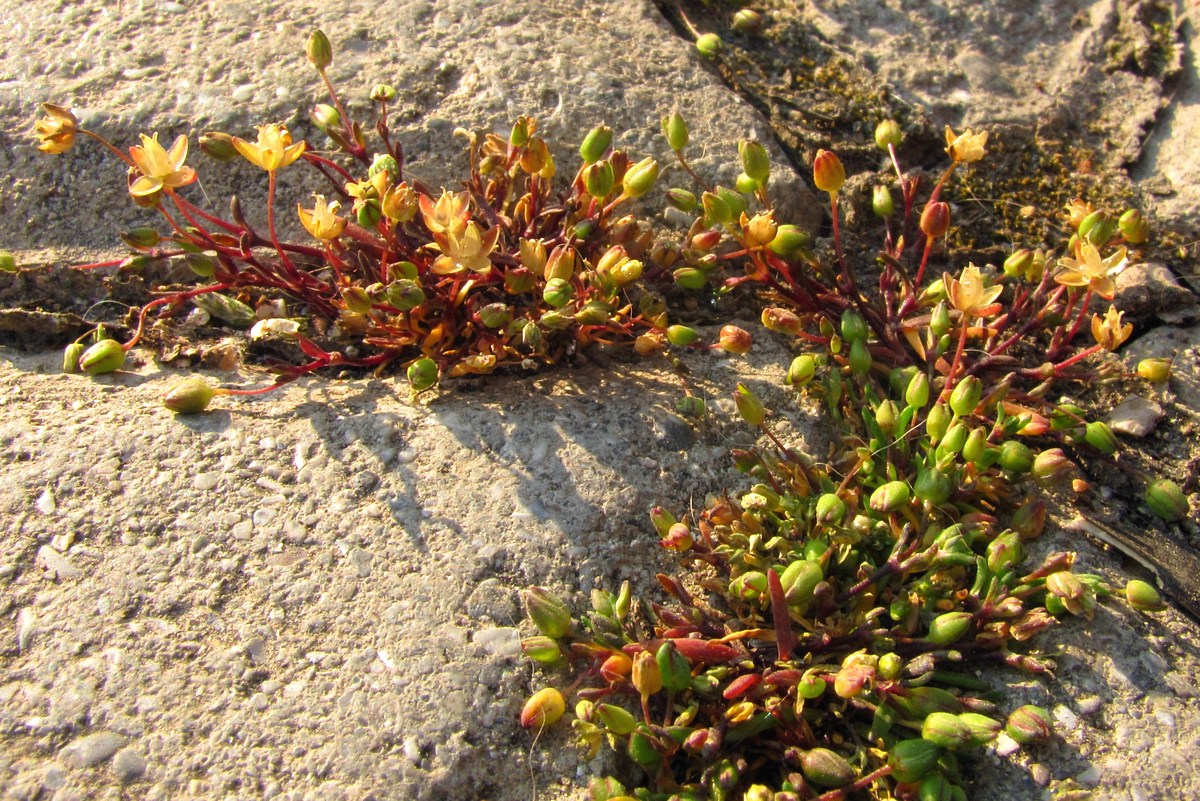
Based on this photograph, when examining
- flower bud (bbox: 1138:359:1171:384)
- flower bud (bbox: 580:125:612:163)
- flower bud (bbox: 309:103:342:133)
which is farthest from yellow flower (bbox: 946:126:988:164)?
flower bud (bbox: 309:103:342:133)

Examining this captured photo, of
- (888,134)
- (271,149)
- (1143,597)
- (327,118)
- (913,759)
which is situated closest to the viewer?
(913,759)

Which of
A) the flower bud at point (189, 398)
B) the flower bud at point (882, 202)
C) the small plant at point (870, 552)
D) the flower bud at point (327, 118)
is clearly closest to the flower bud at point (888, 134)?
the small plant at point (870, 552)

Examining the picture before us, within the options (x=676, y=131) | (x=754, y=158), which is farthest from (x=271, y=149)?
→ (x=754, y=158)

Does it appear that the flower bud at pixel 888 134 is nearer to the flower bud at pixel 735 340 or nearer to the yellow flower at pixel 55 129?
the flower bud at pixel 735 340

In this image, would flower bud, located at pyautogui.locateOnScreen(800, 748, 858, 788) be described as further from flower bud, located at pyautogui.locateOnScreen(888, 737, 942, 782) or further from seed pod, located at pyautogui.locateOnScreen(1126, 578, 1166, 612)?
seed pod, located at pyautogui.locateOnScreen(1126, 578, 1166, 612)

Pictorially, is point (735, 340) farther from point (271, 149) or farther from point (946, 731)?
point (271, 149)

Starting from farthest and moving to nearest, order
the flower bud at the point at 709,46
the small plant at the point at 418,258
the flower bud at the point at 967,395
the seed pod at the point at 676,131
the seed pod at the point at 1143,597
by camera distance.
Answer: the flower bud at the point at 709,46
the seed pod at the point at 676,131
the small plant at the point at 418,258
the flower bud at the point at 967,395
the seed pod at the point at 1143,597
